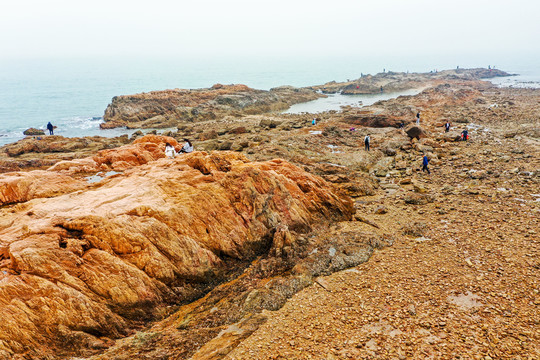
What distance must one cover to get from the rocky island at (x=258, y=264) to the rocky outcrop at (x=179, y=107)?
4771cm

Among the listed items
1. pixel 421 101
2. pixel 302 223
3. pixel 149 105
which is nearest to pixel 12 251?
pixel 302 223

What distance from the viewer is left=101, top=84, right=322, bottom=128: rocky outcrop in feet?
228

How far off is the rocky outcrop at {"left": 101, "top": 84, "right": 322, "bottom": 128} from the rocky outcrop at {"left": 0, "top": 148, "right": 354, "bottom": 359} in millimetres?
54375

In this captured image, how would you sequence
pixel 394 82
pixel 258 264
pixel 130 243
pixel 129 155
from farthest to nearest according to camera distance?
1. pixel 394 82
2. pixel 129 155
3. pixel 258 264
4. pixel 130 243

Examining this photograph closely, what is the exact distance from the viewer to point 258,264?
14.7m

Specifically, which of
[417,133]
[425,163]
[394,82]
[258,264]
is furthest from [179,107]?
[394,82]

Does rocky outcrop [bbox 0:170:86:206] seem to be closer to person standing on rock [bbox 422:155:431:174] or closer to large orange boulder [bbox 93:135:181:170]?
large orange boulder [bbox 93:135:181:170]

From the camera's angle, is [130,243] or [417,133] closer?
[130,243]

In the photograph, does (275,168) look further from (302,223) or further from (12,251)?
(12,251)

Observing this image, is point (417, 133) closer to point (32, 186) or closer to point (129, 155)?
point (129, 155)

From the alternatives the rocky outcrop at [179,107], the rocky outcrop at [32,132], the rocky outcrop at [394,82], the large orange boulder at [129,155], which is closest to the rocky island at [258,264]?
the large orange boulder at [129,155]

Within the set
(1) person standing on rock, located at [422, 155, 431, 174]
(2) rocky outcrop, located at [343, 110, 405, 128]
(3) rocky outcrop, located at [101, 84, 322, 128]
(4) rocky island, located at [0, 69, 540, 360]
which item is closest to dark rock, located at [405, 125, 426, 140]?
(2) rocky outcrop, located at [343, 110, 405, 128]

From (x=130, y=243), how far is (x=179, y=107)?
69845 millimetres

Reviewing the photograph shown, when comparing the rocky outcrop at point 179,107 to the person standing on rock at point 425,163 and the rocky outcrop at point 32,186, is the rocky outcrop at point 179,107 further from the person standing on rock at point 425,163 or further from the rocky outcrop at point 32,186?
the person standing on rock at point 425,163
